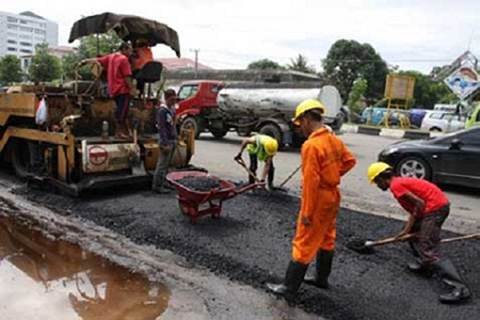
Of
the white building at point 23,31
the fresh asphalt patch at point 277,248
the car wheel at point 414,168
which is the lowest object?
the fresh asphalt patch at point 277,248

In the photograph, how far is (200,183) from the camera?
585 centimetres

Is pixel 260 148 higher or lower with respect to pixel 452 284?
higher

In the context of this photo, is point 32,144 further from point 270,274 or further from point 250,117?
point 250,117

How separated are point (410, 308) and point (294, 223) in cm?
220

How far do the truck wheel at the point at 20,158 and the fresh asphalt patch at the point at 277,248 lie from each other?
88 cm

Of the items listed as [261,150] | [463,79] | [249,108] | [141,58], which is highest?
[463,79]

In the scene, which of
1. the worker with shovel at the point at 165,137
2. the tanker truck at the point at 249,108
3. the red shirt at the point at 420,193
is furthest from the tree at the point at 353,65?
the red shirt at the point at 420,193

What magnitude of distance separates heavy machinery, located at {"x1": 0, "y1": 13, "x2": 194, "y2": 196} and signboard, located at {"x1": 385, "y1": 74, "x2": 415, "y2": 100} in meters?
21.1

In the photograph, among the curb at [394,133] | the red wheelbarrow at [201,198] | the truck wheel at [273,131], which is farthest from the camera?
the curb at [394,133]

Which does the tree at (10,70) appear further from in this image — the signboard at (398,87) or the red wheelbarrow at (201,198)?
the red wheelbarrow at (201,198)

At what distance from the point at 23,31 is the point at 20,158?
114869mm

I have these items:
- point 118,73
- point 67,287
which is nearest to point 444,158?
point 118,73

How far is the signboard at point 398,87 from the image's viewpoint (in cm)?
2717

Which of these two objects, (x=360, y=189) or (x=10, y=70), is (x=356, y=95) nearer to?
(x=10, y=70)
